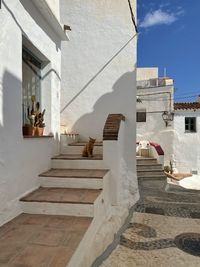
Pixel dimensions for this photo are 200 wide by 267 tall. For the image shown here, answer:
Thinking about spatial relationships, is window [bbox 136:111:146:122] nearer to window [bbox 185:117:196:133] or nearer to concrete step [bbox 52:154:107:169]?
window [bbox 185:117:196:133]

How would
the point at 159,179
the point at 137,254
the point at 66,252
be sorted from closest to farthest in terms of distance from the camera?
the point at 66,252, the point at 137,254, the point at 159,179

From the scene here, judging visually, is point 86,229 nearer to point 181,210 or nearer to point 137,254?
point 137,254

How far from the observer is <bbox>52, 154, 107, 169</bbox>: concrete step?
4773mm

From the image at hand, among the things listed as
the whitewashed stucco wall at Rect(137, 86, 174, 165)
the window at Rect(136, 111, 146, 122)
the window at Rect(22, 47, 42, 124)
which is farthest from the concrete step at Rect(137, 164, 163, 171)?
the window at Rect(22, 47, 42, 124)

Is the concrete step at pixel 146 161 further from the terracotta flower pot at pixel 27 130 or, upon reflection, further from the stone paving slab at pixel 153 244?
the terracotta flower pot at pixel 27 130

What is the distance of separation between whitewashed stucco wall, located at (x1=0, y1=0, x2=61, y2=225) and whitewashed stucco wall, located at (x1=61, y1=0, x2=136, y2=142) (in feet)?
8.42

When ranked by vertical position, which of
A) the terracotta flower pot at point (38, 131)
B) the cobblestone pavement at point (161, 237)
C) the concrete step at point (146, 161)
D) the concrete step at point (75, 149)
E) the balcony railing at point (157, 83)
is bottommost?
the cobblestone pavement at point (161, 237)

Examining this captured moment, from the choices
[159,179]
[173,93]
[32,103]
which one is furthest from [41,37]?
[173,93]

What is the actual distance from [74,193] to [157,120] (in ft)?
43.0

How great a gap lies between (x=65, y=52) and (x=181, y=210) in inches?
222

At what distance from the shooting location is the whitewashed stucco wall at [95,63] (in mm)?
6816

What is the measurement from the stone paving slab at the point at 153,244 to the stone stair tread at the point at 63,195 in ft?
3.21

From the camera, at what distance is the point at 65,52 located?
719cm

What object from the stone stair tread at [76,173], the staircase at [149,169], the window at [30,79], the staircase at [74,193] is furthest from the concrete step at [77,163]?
the staircase at [149,169]
